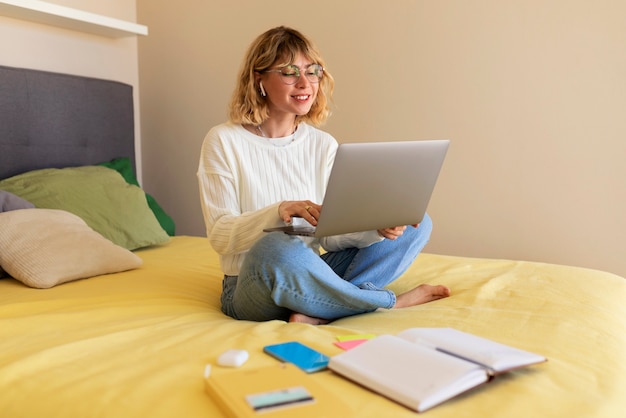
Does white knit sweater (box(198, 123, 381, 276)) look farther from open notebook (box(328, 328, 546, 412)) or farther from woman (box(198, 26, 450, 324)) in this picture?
open notebook (box(328, 328, 546, 412))

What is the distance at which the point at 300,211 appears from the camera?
1543mm

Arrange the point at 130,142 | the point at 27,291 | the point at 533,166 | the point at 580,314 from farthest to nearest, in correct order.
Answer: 1. the point at 130,142
2. the point at 533,166
3. the point at 27,291
4. the point at 580,314

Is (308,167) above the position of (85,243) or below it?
above

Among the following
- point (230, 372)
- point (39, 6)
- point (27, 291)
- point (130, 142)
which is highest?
point (39, 6)

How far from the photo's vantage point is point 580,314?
1.57m

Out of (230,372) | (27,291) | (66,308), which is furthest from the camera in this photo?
(27,291)

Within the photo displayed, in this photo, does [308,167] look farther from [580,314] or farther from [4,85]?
[4,85]

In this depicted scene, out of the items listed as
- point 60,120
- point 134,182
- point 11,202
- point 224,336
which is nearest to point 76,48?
point 60,120

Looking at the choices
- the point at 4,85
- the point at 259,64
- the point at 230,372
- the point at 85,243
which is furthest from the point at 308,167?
the point at 4,85

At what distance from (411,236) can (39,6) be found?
1.75 m

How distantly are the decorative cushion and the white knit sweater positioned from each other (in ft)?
2.39

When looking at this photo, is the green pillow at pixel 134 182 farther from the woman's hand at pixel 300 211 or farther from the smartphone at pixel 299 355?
the smartphone at pixel 299 355

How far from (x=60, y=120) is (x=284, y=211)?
5.06 ft

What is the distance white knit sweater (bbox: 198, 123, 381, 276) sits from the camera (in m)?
1.71
